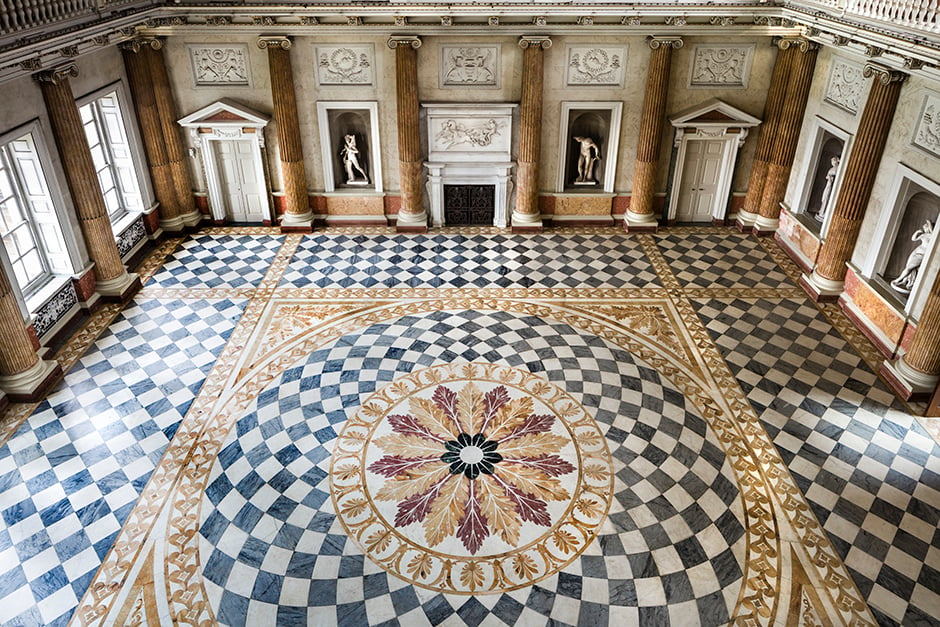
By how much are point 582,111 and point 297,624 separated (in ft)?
42.0

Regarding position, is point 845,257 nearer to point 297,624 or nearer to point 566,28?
point 566,28

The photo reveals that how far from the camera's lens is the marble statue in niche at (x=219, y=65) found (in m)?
14.8

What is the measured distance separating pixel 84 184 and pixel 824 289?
14715 millimetres

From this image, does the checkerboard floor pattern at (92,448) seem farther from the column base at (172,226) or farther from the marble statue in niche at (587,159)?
the marble statue in niche at (587,159)

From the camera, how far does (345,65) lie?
14.9 meters

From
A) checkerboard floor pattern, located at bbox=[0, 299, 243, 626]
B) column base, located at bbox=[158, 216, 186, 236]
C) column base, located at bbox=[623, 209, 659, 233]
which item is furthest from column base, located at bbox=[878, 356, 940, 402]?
column base, located at bbox=[158, 216, 186, 236]

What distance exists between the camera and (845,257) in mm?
13062

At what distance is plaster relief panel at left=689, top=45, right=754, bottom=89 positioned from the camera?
14898 mm

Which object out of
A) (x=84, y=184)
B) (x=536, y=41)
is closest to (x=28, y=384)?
(x=84, y=184)

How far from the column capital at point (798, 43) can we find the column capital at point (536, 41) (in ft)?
16.9

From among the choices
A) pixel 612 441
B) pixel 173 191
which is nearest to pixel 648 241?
pixel 612 441

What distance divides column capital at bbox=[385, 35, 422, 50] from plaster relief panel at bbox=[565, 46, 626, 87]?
346 cm

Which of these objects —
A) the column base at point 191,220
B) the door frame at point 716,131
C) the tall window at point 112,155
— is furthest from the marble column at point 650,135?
the tall window at point 112,155

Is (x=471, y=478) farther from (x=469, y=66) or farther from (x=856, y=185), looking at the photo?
(x=469, y=66)
